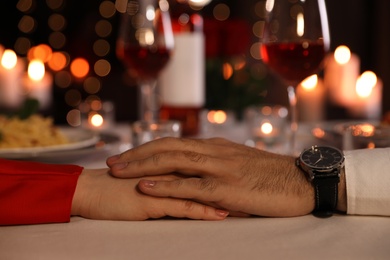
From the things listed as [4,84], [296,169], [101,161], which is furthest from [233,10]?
[296,169]

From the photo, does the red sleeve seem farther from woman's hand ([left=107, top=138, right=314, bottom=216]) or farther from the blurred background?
the blurred background

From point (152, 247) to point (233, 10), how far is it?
4.90m

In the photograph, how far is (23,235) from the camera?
2.36 ft

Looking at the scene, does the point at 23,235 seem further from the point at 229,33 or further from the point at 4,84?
the point at 4,84

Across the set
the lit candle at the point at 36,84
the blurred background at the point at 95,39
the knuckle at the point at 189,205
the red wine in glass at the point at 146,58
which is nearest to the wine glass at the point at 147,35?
the red wine in glass at the point at 146,58

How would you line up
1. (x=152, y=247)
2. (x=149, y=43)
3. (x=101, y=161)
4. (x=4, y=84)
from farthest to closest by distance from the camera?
(x=4, y=84), (x=149, y=43), (x=101, y=161), (x=152, y=247)

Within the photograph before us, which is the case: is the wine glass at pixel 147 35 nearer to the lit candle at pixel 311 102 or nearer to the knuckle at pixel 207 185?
the knuckle at pixel 207 185

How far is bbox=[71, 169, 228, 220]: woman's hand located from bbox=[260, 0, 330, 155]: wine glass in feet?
1.29

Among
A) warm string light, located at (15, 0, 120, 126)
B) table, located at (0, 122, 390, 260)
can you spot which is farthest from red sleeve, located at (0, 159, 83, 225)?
warm string light, located at (15, 0, 120, 126)

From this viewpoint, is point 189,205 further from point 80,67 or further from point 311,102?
point 80,67

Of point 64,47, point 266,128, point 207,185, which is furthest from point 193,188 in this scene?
point 64,47

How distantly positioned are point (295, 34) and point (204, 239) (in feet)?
1.84

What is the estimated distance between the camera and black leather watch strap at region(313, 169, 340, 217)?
0.80 metres

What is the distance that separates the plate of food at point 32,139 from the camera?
1104 mm
